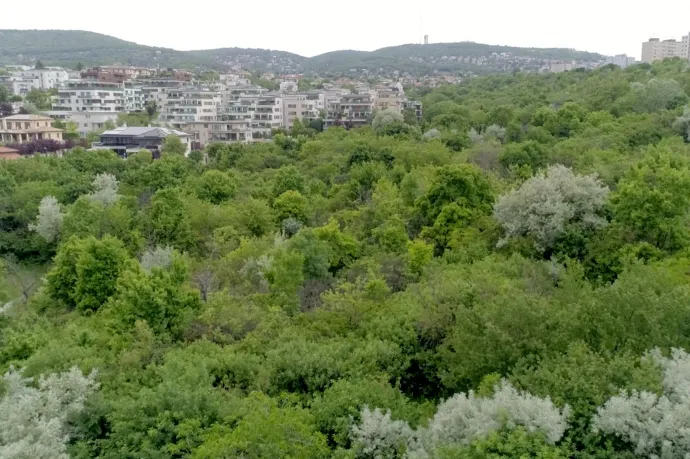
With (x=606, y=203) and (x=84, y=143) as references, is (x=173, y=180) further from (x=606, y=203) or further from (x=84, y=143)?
(x=84, y=143)

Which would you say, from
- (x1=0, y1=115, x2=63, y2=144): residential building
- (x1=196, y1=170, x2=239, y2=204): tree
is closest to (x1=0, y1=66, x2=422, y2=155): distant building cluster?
(x1=0, y1=115, x2=63, y2=144): residential building

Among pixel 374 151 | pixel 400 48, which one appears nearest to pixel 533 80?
pixel 374 151

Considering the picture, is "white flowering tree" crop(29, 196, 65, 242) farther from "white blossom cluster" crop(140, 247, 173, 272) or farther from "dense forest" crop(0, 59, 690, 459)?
"white blossom cluster" crop(140, 247, 173, 272)

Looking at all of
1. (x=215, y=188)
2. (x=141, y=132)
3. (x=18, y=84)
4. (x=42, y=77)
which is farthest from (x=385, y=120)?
(x=42, y=77)

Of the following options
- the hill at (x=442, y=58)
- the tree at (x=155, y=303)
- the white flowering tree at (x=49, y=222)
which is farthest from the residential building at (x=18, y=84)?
the tree at (x=155, y=303)

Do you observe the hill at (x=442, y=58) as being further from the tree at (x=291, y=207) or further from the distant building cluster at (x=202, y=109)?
the tree at (x=291, y=207)

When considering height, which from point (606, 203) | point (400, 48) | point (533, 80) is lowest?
point (606, 203)

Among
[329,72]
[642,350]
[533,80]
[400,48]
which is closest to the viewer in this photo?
[642,350]
